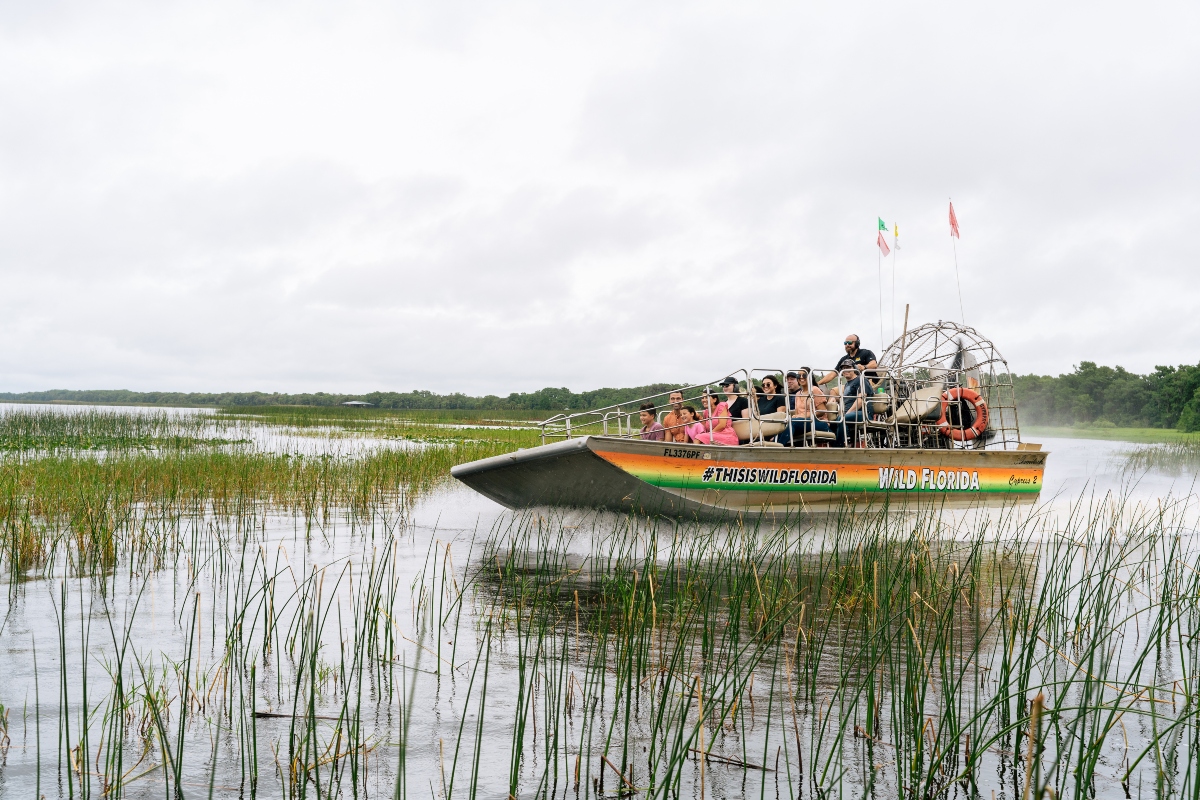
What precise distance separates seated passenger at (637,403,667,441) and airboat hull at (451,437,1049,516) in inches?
28.1

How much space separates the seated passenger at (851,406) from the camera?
10.4 m

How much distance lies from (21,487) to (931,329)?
12.4 metres

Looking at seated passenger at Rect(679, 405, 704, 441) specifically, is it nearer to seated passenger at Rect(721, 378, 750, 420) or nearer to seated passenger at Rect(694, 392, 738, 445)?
seated passenger at Rect(694, 392, 738, 445)

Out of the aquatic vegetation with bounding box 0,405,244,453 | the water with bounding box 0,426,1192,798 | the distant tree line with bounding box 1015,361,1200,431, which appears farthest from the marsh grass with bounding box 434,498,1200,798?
the distant tree line with bounding box 1015,361,1200,431

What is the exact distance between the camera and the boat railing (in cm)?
1044

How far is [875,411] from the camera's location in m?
11.4

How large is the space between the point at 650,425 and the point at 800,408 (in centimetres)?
188

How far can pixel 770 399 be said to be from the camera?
1108cm

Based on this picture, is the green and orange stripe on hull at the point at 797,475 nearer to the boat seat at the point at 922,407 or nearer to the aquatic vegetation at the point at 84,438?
the boat seat at the point at 922,407

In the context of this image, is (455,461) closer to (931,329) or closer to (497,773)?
(931,329)

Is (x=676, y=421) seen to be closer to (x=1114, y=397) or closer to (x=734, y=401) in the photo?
(x=734, y=401)

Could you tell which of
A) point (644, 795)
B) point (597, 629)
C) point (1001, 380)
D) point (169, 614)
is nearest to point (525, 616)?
point (597, 629)

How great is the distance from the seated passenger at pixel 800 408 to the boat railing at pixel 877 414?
0.05ft

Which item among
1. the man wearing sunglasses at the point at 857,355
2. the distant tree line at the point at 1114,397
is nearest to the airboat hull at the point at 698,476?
the man wearing sunglasses at the point at 857,355
